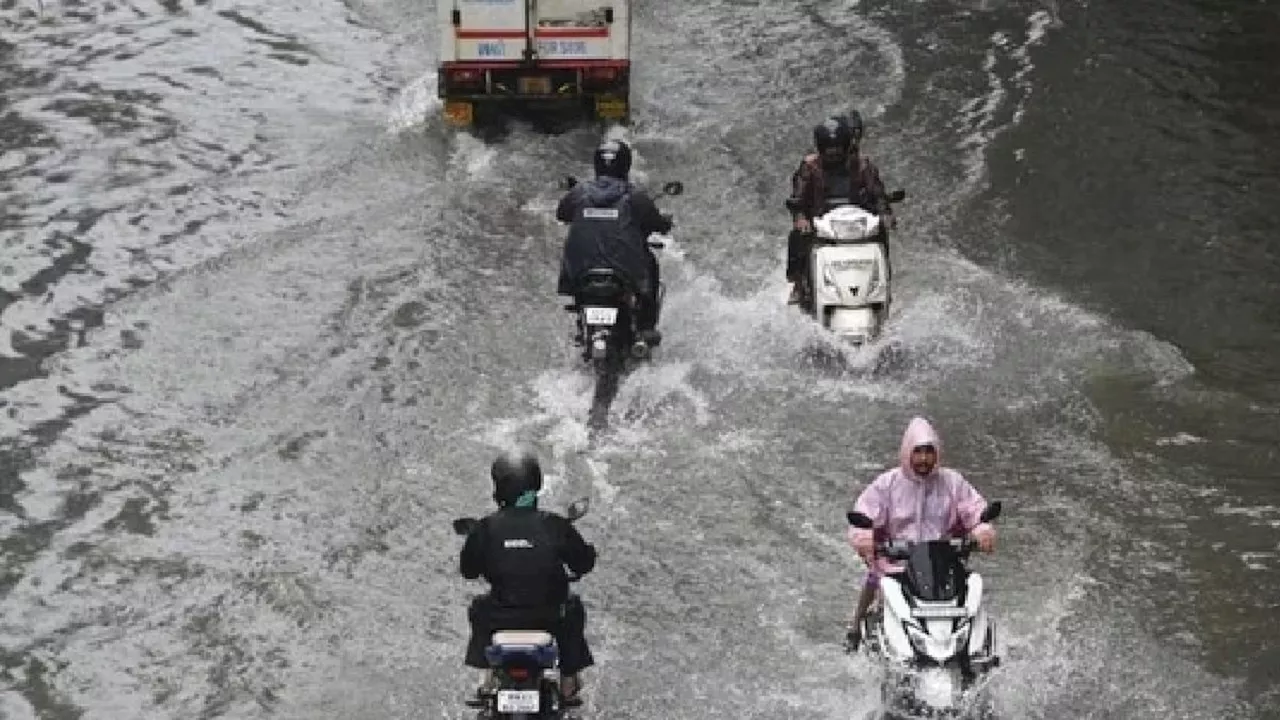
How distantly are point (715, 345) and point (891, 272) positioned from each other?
5.35ft

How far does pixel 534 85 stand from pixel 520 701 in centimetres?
1080

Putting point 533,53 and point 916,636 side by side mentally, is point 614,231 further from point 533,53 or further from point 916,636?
point 533,53

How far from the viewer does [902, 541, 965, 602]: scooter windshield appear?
806 centimetres

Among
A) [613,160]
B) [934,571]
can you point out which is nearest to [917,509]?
[934,571]

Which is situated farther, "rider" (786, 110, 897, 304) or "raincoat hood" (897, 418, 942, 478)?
"rider" (786, 110, 897, 304)

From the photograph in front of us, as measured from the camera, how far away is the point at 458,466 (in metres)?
11.4

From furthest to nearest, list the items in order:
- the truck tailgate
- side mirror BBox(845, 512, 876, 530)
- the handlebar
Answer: the truck tailgate
side mirror BBox(845, 512, 876, 530)
the handlebar

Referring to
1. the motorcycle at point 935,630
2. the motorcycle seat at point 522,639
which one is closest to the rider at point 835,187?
the motorcycle at point 935,630

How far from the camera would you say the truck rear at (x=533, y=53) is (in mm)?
17406

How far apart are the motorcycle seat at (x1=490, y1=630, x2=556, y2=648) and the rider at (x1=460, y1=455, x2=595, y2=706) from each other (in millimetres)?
52

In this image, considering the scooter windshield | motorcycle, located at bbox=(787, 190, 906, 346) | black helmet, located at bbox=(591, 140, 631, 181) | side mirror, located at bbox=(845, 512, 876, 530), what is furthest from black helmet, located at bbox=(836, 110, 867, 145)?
the scooter windshield

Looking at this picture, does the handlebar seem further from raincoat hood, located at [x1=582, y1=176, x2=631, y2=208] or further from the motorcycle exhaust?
raincoat hood, located at [x1=582, y1=176, x2=631, y2=208]

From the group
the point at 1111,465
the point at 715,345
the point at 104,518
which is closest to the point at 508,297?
the point at 715,345

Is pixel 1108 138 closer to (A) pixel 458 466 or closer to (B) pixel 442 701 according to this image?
(A) pixel 458 466
